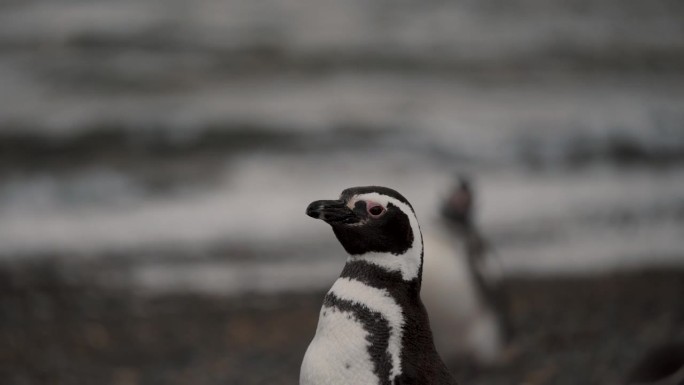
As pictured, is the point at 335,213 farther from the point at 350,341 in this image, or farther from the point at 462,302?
the point at 462,302

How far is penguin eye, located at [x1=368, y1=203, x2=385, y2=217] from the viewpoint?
7.25 feet

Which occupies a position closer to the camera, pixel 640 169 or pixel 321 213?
pixel 321 213

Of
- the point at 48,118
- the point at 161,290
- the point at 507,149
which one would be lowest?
the point at 161,290

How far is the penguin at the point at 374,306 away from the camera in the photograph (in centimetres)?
218

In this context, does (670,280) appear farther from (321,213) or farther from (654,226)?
(321,213)

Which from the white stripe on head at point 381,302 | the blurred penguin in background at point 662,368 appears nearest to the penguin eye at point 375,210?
the white stripe on head at point 381,302

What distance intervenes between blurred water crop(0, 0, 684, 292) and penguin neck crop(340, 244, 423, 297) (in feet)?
11.3

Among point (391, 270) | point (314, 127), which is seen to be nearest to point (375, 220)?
point (391, 270)

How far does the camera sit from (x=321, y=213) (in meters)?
2.18

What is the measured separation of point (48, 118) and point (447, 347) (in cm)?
745

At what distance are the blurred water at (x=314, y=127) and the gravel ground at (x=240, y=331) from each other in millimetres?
450

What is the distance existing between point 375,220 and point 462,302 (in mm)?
2716

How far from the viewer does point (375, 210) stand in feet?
7.25

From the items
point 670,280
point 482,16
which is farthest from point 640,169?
point 482,16
